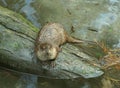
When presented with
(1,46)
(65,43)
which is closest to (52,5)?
(65,43)

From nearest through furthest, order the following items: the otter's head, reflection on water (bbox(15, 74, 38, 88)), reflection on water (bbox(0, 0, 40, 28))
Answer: the otter's head, reflection on water (bbox(15, 74, 38, 88)), reflection on water (bbox(0, 0, 40, 28))

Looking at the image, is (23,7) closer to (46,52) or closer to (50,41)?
(50,41)

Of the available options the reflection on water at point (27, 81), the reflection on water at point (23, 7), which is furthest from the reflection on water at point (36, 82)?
the reflection on water at point (23, 7)

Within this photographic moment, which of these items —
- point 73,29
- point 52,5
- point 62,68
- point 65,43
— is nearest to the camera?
point 62,68

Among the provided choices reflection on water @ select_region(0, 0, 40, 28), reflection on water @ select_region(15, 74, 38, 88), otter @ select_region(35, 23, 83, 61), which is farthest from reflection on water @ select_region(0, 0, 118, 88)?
reflection on water @ select_region(0, 0, 40, 28)

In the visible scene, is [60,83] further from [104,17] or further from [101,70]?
[104,17]

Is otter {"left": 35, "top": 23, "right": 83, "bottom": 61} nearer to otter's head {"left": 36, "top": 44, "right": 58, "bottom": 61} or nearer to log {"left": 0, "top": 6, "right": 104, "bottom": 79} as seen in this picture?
otter's head {"left": 36, "top": 44, "right": 58, "bottom": 61}

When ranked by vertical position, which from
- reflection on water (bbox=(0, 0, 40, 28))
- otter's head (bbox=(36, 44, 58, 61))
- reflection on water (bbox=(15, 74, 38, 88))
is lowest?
reflection on water (bbox=(15, 74, 38, 88))
